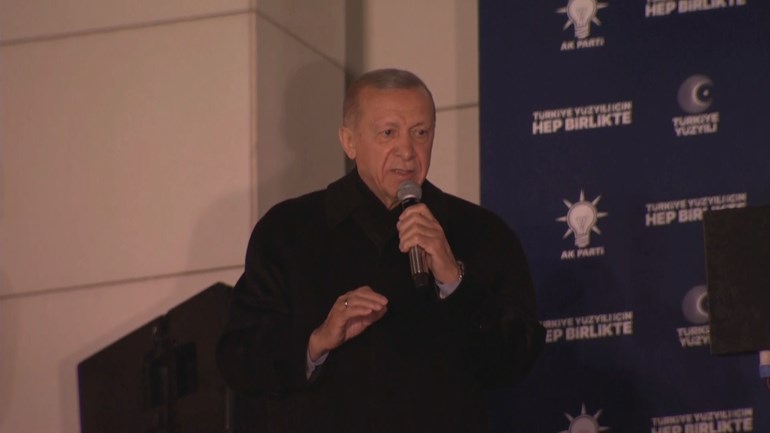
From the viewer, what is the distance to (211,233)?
554 centimetres

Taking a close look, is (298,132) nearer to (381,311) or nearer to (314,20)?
(314,20)

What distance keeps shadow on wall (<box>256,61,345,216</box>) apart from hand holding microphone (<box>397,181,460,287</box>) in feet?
6.75

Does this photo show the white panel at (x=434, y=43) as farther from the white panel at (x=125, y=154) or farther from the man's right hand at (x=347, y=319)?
the man's right hand at (x=347, y=319)

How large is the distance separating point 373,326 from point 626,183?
6.40 feet

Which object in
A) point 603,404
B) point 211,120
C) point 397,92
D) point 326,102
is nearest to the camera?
point 397,92

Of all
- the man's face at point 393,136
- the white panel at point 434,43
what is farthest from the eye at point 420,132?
the white panel at point 434,43

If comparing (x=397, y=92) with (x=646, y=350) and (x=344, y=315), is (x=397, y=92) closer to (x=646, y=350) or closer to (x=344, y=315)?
(x=344, y=315)

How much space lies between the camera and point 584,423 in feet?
17.2

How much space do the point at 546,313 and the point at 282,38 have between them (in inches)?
61.1

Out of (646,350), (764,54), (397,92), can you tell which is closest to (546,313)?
(646,350)

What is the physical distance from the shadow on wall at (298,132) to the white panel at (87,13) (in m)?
0.39

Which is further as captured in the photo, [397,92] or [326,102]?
[326,102]

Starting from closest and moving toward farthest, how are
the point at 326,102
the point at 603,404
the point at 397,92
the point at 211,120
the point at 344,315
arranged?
1. the point at 344,315
2. the point at 397,92
3. the point at 603,404
4. the point at 211,120
5. the point at 326,102

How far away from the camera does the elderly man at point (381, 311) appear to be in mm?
3672
